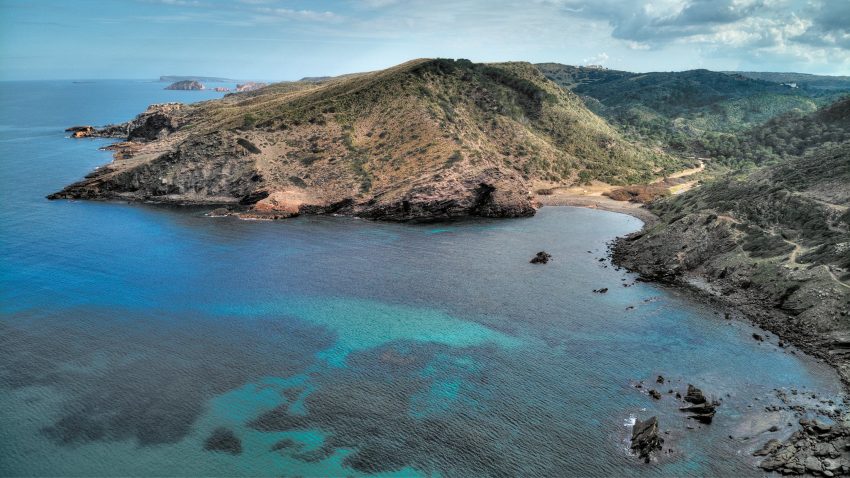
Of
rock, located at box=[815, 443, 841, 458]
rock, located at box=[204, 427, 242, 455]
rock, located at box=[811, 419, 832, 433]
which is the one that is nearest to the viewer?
rock, located at box=[815, 443, 841, 458]

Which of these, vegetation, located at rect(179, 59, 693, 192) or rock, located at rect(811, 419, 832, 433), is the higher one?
vegetation, located at rect(179, 59, 693, 192)

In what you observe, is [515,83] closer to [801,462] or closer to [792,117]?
[792,117]

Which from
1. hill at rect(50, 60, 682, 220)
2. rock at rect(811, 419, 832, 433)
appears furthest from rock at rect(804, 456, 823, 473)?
hill at rect(50, 60, 682, 220)

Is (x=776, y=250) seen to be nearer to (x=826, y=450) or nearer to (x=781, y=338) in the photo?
(x=781, y=338)

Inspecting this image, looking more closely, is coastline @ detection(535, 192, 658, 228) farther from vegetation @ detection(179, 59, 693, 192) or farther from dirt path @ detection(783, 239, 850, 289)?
dirt path @ detection(783, 239, 850, 289)

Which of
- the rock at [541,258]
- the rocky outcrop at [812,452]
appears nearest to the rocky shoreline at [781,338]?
the rocky outcrop at [812,452]

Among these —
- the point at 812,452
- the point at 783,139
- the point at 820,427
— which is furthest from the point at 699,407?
the point at 783,139

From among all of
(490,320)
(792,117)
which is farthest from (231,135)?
(792,117)
